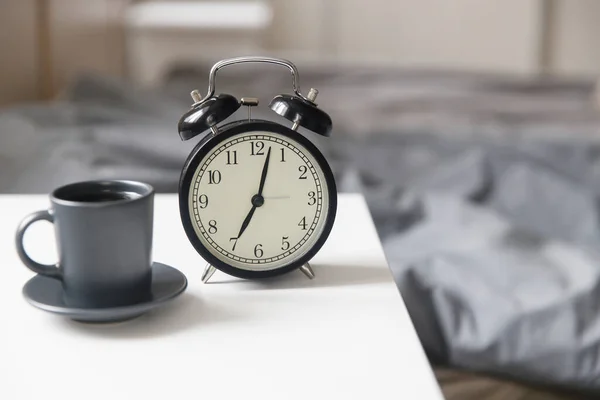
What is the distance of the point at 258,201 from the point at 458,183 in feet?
2.76

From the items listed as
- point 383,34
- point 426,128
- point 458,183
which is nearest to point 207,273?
point 458,183

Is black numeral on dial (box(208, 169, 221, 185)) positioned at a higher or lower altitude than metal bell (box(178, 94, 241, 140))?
lower

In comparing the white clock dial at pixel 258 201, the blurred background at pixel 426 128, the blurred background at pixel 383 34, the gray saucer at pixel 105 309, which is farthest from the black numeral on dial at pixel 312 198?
the blurred background at pixel 383 34

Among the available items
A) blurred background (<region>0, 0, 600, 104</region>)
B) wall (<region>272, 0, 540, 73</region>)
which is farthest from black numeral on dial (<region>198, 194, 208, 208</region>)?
wall (<region>272, 0, 540, 73</region>)

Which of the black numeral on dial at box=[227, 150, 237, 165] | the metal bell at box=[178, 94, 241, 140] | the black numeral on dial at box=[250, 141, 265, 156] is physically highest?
the metal bell at box=[178, 94, 241, 140]

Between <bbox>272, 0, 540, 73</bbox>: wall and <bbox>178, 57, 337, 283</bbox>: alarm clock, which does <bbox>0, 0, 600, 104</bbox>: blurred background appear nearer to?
<bbox>272, 0, 540, 73</bbox>: wall

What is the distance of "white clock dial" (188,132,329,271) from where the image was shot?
645 millimetres

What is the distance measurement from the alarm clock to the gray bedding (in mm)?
352

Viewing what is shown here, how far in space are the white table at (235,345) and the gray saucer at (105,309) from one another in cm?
1

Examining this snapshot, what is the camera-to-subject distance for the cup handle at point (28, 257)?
59 cm

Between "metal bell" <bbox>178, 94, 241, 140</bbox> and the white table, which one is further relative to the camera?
"metal bell" <bbox>178, 94, 241, 140</bbox>

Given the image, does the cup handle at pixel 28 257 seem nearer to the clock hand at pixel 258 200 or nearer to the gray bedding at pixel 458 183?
the clock hand at pixel 258 200

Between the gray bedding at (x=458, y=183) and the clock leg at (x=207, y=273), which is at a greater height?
the clock leg at (x=207, y=273)

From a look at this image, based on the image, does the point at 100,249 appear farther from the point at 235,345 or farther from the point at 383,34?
the point at 383,34
